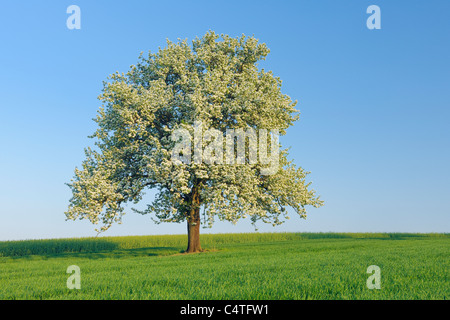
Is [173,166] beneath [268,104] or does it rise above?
beneath

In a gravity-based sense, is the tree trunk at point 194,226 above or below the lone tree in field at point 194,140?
below

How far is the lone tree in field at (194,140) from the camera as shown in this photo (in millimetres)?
30938

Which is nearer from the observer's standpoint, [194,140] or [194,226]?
[194,140]

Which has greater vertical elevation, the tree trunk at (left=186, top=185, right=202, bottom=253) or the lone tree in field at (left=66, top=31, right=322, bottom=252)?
the lone tree in field at (left=66, top=31, right=322, bottom=252)

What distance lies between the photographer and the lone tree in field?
102ft

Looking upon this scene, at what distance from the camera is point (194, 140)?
30078mm

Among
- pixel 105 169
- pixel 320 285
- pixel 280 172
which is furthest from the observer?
pixel 280 172

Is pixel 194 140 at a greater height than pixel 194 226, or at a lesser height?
greater
